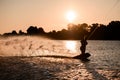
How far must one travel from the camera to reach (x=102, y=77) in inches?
999

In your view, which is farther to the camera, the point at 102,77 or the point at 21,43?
the point at 21,43

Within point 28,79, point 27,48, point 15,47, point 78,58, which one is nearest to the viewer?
point 28,79

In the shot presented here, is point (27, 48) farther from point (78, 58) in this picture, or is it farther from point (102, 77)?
point (102, 77)

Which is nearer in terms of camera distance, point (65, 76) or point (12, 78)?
point (12, 78)

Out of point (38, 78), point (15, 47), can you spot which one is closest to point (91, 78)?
point (38, 78)

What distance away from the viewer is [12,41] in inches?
2616

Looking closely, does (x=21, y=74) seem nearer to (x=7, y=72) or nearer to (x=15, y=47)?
(x=7, y=72)

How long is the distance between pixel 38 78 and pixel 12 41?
1712 inches

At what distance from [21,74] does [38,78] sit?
2.68 m

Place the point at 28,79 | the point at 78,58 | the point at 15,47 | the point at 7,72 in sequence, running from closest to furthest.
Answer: the point at 28,79
the point at 7,72
the point at 78,58
the point at 15,47

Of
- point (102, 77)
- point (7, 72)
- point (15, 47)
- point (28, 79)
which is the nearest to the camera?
point (28, 79)

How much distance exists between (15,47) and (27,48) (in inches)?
275

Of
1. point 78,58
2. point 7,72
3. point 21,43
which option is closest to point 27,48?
point 21,43

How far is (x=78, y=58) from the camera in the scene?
44.7 metres
